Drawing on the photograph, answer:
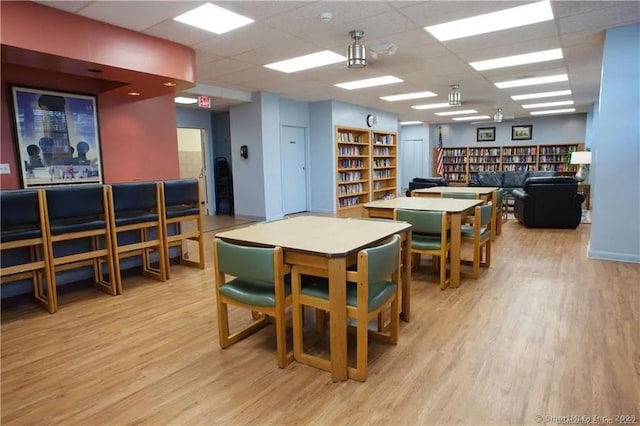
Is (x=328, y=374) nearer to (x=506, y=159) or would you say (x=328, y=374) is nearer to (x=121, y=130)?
(x=121, y=130)

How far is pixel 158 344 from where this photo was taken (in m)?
2.46

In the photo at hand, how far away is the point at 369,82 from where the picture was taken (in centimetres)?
641

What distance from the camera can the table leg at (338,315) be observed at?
74.5 inches

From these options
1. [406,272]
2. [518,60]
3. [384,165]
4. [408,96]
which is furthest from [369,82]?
[406,272]

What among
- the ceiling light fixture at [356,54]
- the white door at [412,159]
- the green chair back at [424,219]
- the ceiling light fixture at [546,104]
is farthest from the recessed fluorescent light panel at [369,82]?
the white door at [412,159]

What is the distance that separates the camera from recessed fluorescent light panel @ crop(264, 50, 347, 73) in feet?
15.5

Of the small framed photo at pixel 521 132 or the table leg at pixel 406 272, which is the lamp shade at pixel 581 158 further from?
the table leg at pixel 406 272

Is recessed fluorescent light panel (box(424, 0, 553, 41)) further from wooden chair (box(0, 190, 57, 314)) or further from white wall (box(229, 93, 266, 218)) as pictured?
white wall (box(229, 93, 266, 218))

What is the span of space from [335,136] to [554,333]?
255 inches

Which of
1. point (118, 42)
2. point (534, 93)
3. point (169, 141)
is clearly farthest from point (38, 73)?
point (534, 93)

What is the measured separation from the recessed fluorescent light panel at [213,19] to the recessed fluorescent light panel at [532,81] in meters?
5.01

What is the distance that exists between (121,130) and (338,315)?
3.52 meters

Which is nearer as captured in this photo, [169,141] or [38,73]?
[38,73]

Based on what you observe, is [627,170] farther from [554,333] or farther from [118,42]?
[118,42]
